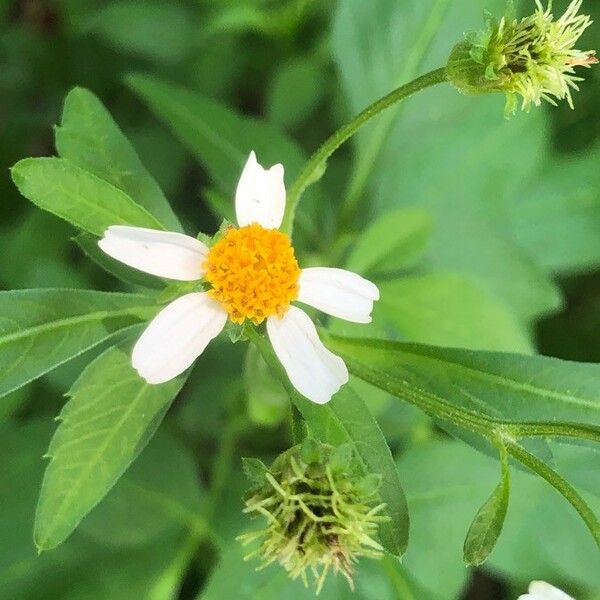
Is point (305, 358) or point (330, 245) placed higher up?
point (330, 245)

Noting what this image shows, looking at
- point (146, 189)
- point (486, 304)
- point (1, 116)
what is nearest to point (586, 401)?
point (486, 304)

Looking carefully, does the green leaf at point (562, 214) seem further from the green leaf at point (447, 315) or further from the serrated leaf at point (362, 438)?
the serrated leaf at point (362, 438)

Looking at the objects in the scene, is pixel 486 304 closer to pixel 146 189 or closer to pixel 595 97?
pixel 146 189

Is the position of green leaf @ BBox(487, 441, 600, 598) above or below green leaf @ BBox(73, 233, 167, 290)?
above

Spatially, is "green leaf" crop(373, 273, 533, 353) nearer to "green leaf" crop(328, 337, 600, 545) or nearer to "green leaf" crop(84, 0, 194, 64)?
"green leaf" crop(328, 337, 600, 545)

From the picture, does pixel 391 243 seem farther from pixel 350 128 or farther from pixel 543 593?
pixel 543 593

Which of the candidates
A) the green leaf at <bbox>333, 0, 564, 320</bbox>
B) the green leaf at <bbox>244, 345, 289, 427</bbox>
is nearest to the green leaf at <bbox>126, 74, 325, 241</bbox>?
the green leaf at <bbox>333, 0, 564, 320</bbox>

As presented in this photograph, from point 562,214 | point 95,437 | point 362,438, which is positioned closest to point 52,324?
point 95,437
